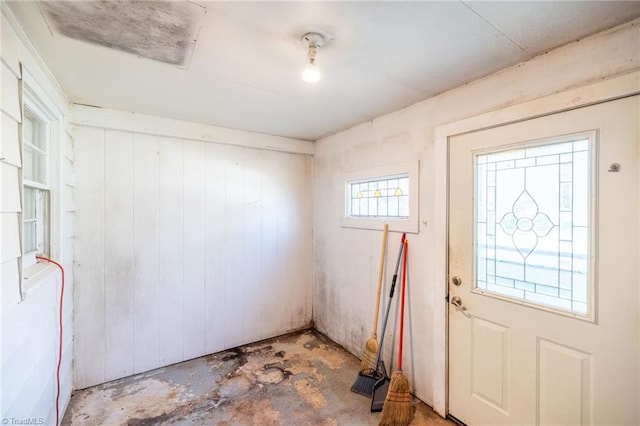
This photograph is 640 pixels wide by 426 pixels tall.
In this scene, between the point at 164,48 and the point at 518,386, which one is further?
the point at 518,386

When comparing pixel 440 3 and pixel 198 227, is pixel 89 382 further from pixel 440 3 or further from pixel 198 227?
pixel 440 3

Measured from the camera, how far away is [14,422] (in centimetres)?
127

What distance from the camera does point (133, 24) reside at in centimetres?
131

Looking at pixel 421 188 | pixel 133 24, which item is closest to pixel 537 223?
pixel 421 188

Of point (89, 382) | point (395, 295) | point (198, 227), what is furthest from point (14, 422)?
point (395, 295)

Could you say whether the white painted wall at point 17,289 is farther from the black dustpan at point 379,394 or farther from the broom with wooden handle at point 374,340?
the broom with wooden handle at point 374,340

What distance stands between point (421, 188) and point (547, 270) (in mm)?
945

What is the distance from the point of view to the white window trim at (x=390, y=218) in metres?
2.27

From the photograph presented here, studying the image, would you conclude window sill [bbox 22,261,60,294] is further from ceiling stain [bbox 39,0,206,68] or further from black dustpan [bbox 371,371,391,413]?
black dustpan [bbox 371,371,391,413]

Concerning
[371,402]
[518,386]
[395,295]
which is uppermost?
[395,295]

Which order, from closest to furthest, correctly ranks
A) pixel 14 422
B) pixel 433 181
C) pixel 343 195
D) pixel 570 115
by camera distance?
pixel 14 422
pixel 570 115
pixel 433 181
pixel 343 195

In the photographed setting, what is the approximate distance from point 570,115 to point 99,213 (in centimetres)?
329

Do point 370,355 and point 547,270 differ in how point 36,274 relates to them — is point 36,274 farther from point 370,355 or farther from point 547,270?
point 547,270

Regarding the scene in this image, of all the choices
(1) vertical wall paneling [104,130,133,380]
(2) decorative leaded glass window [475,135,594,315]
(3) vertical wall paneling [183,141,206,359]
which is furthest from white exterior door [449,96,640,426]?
(1) vertical wall paneling [104,130,133,380]
